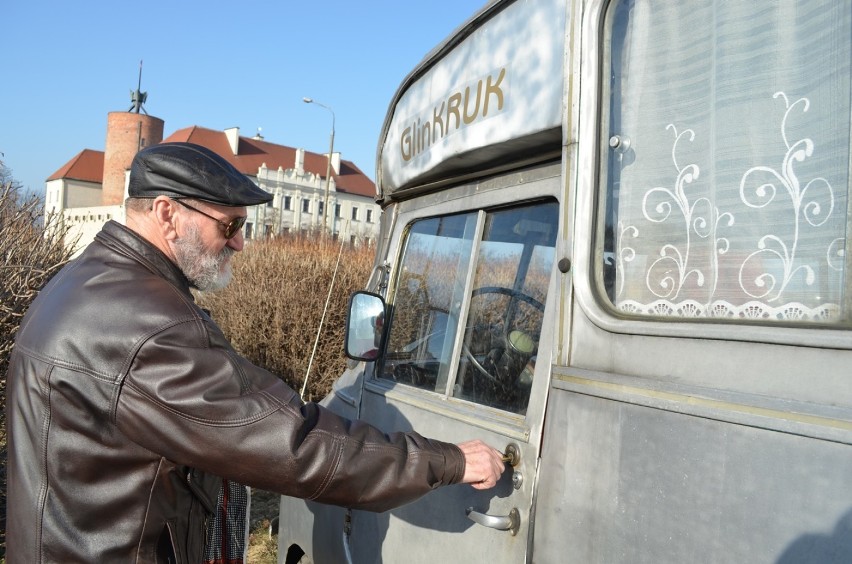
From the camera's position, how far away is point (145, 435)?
5.74ft

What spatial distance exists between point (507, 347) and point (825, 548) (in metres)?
1.07

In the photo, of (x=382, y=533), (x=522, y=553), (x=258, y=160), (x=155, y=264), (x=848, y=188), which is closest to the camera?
(x=848, y=188)

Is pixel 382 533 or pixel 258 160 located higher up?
pixel 258 160

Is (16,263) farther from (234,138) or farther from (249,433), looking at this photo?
(234,138)

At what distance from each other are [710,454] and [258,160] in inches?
2862

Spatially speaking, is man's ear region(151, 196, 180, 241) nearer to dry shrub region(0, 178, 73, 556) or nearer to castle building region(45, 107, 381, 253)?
dry shrub region(0, 178, 73, 556)

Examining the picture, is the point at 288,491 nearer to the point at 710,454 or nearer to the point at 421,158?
the point at 710,454

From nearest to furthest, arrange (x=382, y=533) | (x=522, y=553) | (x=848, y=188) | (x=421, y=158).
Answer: (x=848, y=188) → (x=522, y=553) → (x=382, y=533) → (x=421, y=158)

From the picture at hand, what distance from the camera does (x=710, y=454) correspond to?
1356 mm

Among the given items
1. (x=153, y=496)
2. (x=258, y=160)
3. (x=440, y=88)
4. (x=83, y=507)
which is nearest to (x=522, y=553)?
(x=153, y=496)

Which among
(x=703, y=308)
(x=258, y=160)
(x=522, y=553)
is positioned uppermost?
(x=258, y=160)

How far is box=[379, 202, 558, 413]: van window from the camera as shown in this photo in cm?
207

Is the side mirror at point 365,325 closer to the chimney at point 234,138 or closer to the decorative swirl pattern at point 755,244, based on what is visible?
the decorative swirl pattern at point 755,244

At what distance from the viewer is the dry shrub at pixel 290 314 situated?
12.0 meters
